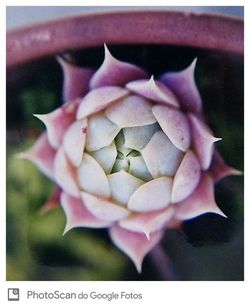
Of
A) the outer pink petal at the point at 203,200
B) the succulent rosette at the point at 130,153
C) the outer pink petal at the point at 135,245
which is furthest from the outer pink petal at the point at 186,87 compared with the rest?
the outer pink petal at the point at 135,245

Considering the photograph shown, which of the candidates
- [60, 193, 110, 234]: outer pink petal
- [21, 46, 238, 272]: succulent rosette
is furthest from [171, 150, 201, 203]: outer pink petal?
[60, 193, 110, 234]: outer pink petal

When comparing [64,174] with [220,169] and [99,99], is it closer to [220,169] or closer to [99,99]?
[99,99]

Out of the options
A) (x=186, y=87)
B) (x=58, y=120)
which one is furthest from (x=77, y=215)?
(x=186, y=87)

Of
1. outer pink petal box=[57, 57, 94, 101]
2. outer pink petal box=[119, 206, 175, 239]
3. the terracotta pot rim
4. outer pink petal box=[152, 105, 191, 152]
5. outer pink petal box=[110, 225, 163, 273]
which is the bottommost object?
outer pink petal box=[110, 225, 163, 273]

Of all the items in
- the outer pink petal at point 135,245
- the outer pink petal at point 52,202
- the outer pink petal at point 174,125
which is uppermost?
the outer pink petal at point 174,125

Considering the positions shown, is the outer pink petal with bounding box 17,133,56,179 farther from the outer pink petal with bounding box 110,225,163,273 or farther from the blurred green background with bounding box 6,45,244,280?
the outer pink petal with bounding box 110,225,163,273

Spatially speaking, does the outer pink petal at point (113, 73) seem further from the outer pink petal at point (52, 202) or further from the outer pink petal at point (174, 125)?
the outer pink petal at point (52, 202)
